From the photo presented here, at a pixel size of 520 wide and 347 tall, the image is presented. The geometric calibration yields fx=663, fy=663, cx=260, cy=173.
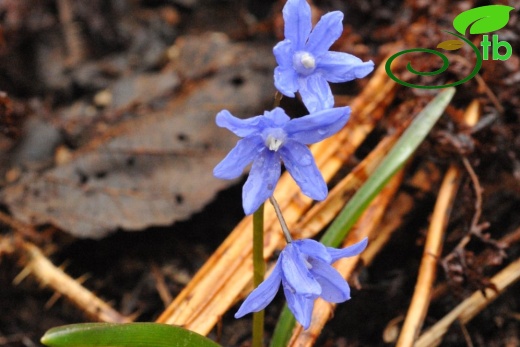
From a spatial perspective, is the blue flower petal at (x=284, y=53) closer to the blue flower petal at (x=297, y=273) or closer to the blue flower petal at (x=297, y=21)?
the blue flower petal at (x=297, y=21)

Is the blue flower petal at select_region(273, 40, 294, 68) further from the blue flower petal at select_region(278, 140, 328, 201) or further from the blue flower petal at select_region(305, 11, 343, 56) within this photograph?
the blue flower petal at select_region(278, 140, 328, 201)

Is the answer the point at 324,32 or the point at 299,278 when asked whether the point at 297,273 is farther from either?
the point at 324,32

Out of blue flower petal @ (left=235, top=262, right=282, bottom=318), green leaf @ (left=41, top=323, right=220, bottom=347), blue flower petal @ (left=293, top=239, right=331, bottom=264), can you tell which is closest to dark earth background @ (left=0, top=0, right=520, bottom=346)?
green leaf @ (left=41, top=323, right=220, bottom=347)

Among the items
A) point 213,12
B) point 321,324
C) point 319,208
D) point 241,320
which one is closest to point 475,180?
point 319,208

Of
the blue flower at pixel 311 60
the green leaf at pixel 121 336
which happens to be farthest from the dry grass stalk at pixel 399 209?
the blue flower at pixel 311 60

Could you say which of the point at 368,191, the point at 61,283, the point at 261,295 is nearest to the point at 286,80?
the point at 261,295

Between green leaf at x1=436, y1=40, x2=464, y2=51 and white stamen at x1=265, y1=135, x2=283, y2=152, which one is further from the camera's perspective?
green leaf at x1=436, y1=40, x2=464, y2=51

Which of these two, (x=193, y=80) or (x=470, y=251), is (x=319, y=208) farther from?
(x=193, y=80)
